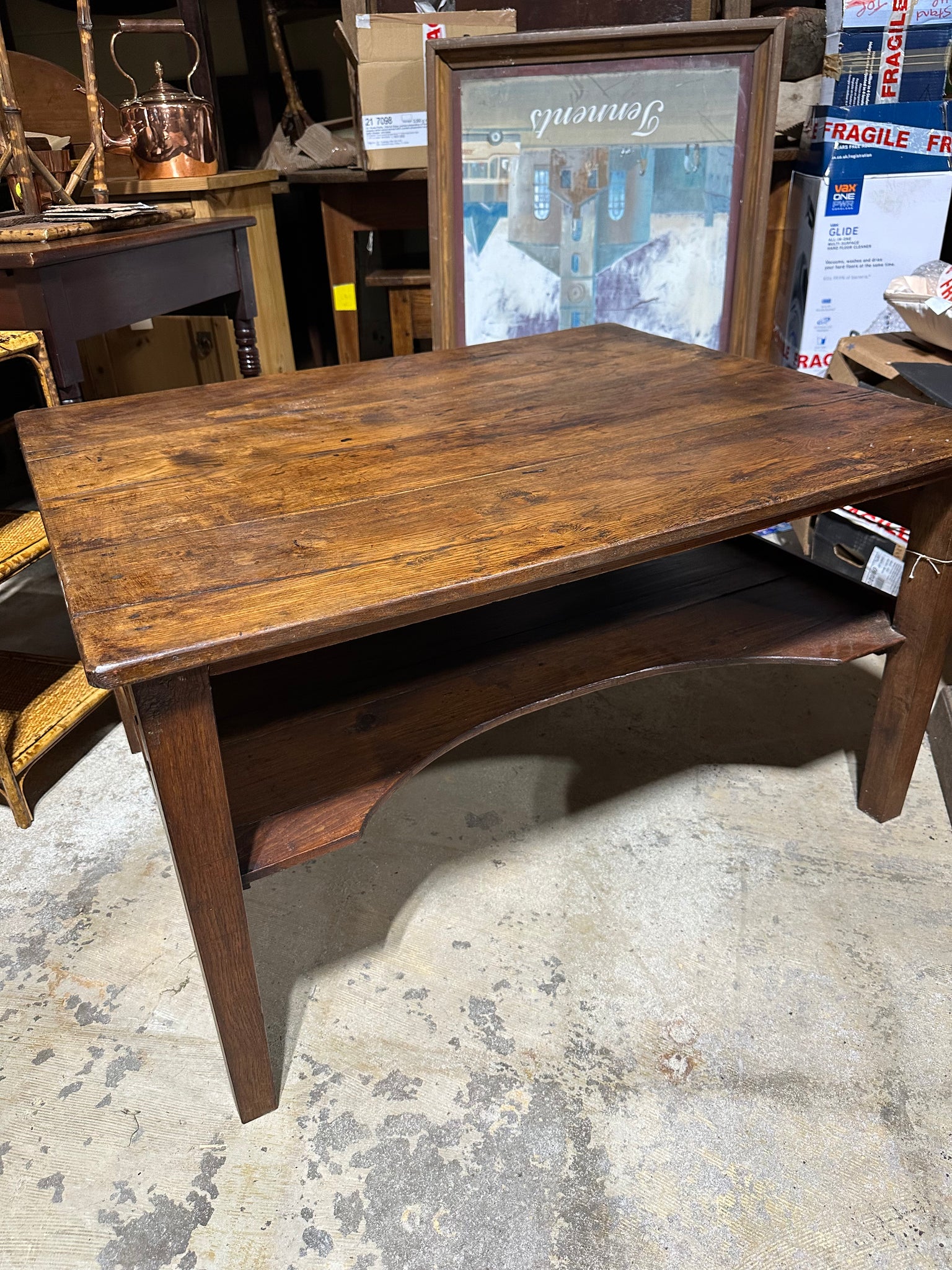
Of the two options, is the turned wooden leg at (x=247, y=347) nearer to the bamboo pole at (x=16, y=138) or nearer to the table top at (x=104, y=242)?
the table top at (x=104, y=242)

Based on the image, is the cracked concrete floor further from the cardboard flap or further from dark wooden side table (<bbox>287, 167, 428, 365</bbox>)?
the cardboard flap

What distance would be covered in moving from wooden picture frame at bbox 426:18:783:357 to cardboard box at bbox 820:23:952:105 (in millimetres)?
350

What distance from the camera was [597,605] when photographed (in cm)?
138

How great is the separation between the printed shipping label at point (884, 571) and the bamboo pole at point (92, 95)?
1.75 m

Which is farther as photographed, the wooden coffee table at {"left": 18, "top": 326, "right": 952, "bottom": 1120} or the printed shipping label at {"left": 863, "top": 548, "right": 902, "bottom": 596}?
the printed shipping label at {"left": 863, "top": 548, "right": 902, "bottom": 596}

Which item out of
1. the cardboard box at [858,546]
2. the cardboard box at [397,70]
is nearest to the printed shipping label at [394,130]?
the cardboard box at [397,70]

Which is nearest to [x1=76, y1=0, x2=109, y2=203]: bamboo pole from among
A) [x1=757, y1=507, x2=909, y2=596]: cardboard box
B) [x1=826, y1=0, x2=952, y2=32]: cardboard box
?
[x1=757, y1=507, x2=909, y2=596]: cardboard box

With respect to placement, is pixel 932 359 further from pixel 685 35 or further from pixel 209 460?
pixel 209 460

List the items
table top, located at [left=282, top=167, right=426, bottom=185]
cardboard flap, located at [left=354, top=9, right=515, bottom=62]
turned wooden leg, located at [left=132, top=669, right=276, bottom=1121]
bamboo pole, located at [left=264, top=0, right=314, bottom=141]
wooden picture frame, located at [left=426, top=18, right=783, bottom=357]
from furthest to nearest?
bamboo pole, located at [left=264, top=0, right=314, bottom=141] < table top, located at [left=282, top=167, right=426, bottom=185] < cardboard flap, located at [left=354, top=9, right=515, bottom=62] < wooden picture frame, located at [left=426, top=18, right=783, bottom=357] < turned wooden leg, located at [left=132, top=669, right=276, bottom=1121]

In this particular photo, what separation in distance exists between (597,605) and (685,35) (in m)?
1.42

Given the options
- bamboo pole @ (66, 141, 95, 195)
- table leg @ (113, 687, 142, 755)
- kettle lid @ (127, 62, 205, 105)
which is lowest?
table leg @ (113, 687, 142, 755)

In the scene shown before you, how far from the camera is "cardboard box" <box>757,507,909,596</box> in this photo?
1.81m

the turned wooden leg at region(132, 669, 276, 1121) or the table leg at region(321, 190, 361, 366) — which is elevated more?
the table leg at region(321, 190, 361, 366)

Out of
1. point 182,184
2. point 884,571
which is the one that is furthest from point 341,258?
point 884,571
